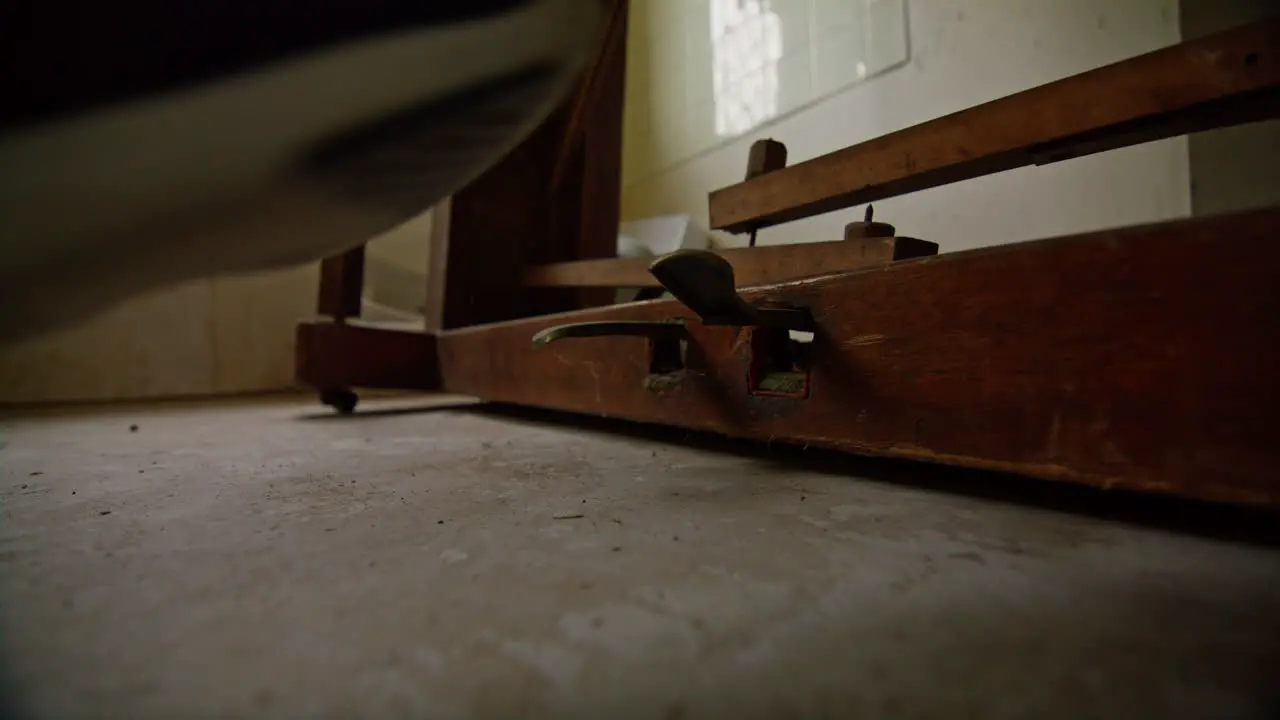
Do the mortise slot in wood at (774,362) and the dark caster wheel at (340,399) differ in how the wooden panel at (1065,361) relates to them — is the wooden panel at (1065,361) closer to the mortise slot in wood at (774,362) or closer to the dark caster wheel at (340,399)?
the mortise slot in wood at (774,362)

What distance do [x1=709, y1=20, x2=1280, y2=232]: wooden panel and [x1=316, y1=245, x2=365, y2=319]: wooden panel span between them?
931mm

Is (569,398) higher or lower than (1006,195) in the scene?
lower

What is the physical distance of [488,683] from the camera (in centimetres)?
24

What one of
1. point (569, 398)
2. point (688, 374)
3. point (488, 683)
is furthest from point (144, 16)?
point (569, 398)

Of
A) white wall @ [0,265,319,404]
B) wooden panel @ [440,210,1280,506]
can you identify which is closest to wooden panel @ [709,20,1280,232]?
wooden panel @ [440,210,1280,506]

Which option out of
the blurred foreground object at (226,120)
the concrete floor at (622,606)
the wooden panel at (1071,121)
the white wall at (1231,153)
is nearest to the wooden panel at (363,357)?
the concrete floor at (622,606)

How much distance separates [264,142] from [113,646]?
0.24 meters

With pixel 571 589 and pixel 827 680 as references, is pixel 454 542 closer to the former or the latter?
pixel 571 589

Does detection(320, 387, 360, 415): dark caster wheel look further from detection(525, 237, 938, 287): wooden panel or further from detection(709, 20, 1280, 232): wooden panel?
detection(709, 20, 1280, 232): wooden panel

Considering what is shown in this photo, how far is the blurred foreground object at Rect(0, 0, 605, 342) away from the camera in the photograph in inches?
5.5

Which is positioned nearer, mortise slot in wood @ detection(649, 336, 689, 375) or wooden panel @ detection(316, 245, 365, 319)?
mortise slot in wood @ detection(649, 336, 689, 375)

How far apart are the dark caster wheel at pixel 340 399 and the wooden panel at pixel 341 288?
158 mm

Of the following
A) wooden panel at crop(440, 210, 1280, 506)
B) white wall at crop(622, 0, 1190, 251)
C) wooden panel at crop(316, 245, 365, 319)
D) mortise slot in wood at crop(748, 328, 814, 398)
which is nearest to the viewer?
wooden panel at crop(440, 210, 1280, 506)

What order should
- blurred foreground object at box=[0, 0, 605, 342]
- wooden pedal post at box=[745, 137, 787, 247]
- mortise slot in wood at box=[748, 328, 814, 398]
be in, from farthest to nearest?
wooden pedal post at box=[745, 137, 787, 247] < mortise slot in wood at box=[748, 328, 814, 398] < blurred foreground object at box=[0, 0, 605, 342]
